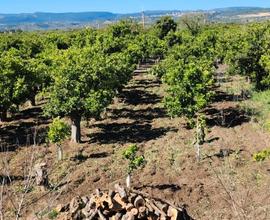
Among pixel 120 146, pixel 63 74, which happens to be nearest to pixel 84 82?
pixel 63 74

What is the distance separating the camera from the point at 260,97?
52.7 m

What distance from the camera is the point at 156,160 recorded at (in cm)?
3634

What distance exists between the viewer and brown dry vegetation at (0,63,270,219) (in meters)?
28.8

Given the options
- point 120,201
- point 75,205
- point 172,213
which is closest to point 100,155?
point 75,205

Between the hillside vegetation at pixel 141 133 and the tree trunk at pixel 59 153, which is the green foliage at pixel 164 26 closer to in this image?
the hillside vegetation at pixel 141 133

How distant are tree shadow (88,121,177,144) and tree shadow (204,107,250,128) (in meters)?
4.62

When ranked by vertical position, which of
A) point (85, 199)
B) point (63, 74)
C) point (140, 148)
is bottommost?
point (140, 148)

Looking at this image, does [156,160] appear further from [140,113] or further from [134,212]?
[134,212]

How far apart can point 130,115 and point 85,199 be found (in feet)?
95.1

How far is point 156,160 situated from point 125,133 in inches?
312

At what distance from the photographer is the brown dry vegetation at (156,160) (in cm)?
2883

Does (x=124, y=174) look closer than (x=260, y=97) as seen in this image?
Yes

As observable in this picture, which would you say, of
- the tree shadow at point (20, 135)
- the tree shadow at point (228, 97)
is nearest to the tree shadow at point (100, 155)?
the tree shadow at point (20, 135)

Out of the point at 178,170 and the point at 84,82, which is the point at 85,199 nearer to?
the point at 178,170
